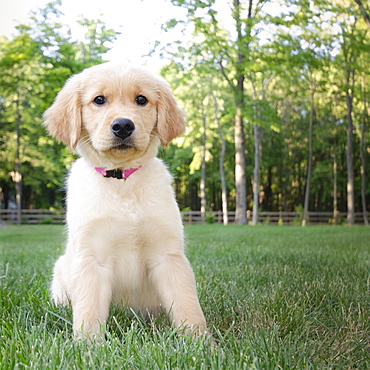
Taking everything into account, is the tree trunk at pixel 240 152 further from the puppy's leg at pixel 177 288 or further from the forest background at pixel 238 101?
the puppy's leg at pixel 177 288

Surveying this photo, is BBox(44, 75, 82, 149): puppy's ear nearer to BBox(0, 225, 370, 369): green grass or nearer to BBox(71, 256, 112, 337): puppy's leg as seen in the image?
BBox(71, 256, 112, 337): puppy's leg

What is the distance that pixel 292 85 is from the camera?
13555 mm

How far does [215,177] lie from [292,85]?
4.29 m

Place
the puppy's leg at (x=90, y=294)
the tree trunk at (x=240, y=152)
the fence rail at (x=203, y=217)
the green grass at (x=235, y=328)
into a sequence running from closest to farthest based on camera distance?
the green grass at (x=235, y=328)
the puppy's leg at (x=90, y=294)
the tree trunk at (x=240, y=152)
the fence rail at (x=203, y=217)

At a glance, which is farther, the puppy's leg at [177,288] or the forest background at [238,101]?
the forest background at [238,101]

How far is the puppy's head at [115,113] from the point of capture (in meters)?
1.86

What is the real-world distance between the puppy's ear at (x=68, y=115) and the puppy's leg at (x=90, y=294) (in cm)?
54

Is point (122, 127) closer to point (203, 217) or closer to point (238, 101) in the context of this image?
point (238, 101)

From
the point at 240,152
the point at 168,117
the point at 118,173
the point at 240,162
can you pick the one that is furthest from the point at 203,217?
the point at 118,173

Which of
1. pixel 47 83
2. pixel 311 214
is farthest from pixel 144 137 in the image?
pixel 311 214

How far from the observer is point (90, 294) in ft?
5.88

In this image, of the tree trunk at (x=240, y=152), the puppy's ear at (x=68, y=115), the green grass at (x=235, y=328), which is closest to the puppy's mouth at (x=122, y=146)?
the puppy's ear at (x=68, y=115)

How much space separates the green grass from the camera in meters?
1.35

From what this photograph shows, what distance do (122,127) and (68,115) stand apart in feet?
1.22
